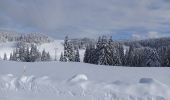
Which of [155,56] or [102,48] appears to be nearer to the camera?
[102,48]

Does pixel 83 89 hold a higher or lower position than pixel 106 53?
higher

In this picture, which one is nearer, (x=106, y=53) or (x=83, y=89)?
(x=83, y=89)

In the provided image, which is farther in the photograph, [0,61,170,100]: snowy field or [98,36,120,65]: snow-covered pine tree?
[98,36,120,65]: snow-covered pine tree

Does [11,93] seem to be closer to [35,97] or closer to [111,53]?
[35,97]

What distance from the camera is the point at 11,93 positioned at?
489 inches

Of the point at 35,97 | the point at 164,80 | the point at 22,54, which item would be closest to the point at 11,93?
the point at 35,97

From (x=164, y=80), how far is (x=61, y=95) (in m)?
4.39

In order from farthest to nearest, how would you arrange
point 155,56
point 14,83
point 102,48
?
point 155,56 < point 102,48 < point 14,83

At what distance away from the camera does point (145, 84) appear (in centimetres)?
1030

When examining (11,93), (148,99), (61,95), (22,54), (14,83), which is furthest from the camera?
(22,54)

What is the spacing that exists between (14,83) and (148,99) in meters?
6.76

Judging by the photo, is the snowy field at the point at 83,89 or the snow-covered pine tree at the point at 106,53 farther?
the snow-covered pine tree at the point at 106,53

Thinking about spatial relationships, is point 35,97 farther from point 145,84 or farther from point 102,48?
point 102,48

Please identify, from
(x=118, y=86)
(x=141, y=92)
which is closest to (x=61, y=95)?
(x=118, y=86)
